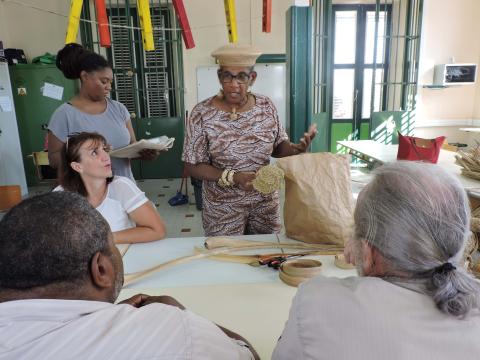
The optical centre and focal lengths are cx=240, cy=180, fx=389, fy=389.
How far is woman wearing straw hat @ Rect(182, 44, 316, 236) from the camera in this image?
1.86m

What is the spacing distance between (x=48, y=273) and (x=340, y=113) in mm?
6655

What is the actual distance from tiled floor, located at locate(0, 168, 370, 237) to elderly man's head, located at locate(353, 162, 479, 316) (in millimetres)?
2651

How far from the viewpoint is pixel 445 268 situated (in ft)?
2.37

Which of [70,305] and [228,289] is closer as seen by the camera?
[70,305]

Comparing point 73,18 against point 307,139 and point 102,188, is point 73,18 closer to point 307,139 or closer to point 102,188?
point 102,188

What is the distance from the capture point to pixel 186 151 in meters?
1.92

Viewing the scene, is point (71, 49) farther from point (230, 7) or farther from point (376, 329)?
point (376, 329)

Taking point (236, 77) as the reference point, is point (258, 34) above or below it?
above

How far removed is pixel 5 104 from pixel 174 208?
268 centimetres

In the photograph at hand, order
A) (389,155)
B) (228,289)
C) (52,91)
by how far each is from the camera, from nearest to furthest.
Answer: (228,289), (389,155), (52,91)

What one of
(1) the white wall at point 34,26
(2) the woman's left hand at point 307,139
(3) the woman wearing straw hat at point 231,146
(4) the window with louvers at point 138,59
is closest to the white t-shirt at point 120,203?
(3) the woman wearing straw hat at point 231,146

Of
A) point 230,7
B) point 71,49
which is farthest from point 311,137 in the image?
point 71,49

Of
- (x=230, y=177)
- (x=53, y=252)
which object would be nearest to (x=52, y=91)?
(x=230, y=177)

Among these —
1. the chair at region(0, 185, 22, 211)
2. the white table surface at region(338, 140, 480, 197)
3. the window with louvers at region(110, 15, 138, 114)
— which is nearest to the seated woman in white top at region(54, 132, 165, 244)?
the white table surface at region(338, 140, 480, 197)
